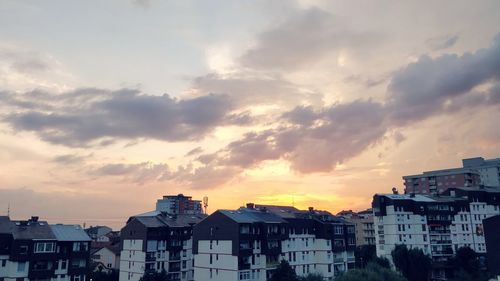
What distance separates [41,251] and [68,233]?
21.3ft

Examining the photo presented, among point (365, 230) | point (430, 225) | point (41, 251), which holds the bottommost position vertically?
point (41, 251)

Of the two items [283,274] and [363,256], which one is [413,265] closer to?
[363,256]

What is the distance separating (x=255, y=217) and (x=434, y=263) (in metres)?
51.4

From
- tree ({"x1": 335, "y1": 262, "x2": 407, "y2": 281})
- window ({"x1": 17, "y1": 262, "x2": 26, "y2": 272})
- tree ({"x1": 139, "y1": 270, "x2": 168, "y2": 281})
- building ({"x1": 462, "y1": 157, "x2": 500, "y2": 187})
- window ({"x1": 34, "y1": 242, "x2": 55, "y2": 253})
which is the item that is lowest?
tree ({"x1": 139, "y1": 270, "x2": 168, "y2": 281})

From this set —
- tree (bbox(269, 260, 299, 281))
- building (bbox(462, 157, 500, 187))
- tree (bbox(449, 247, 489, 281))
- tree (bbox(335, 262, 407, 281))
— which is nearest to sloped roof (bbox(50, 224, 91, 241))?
tree (bbox(269, 260, 299, 281))

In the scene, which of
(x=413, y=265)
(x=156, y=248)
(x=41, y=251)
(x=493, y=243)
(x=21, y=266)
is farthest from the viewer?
(x=413, y=265)

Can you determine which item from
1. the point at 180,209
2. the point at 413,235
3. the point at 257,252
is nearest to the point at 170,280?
the point at 257,252

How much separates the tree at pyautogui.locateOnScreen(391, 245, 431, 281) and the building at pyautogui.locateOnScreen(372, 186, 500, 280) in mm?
10416

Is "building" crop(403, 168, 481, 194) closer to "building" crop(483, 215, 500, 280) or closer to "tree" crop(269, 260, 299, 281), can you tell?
"building" crop(483, 215, 500, 280)

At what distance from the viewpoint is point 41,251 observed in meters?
66.3

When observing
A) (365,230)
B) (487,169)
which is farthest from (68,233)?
(487,169)

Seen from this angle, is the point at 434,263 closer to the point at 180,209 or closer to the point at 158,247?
the point at 158,247

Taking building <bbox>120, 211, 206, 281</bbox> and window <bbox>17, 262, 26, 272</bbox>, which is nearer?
window <bbox>17, 262, 26, 272</bbox>

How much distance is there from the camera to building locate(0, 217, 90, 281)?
63312mm
